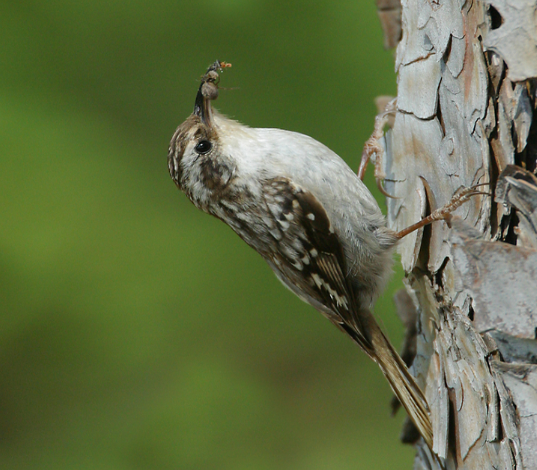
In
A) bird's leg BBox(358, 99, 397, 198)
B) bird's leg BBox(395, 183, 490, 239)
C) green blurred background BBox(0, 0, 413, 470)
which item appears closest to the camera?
bird's leg BBox(395, 183, 490, 239)

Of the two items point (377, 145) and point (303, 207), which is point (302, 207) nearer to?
point (303, 207)

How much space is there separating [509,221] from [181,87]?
1424 millimetres

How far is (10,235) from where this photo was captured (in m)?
1.82

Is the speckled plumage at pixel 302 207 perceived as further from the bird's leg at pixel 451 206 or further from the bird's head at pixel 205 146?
the bird's leg at pixel 451 206

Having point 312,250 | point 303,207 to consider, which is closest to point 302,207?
point 303,207

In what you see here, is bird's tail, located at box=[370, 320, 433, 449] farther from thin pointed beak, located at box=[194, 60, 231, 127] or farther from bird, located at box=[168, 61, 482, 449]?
thin pointed beak, located at box=[194, 60, 231, 127]

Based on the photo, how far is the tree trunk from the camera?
2.43 ft

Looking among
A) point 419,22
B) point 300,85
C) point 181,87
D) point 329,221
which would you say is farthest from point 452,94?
point 181,87

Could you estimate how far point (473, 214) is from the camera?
34.9 inches

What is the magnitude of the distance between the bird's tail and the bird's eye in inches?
24.3

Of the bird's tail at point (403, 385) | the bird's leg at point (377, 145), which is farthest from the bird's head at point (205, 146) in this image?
the bird's tail at point (403, 385)

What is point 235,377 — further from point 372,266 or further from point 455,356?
point 455,356

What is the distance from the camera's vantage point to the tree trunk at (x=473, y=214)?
0.74 meters

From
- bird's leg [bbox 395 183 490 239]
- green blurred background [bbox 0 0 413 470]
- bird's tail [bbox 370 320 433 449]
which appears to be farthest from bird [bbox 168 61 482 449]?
green blurred background [bbox 0 0 413 470]
